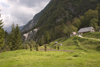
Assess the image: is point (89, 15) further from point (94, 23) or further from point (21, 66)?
point (21, 66)

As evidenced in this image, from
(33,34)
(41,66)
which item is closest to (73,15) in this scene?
(33,34)

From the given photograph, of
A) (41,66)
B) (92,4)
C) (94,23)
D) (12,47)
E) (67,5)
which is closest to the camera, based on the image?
(41,66)

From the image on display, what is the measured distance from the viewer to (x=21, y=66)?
1051 centimetres

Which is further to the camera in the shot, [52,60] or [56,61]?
[52,60]

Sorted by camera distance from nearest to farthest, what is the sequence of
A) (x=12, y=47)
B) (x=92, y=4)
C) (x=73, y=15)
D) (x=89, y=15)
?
(x=12, y=47) → (x=89, y=15) → (x=92, y=4) → (x=73, y=15)

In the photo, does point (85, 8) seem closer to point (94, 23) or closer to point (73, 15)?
point (73, 15)

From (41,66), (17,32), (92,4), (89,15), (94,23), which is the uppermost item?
(92,4)

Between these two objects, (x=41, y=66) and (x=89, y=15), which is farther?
(x=89, y=15)

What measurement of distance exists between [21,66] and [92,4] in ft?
454

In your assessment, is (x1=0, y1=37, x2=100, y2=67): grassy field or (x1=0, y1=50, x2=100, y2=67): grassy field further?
(x1=0, y1=37, x2=100, y2=67): grassy field

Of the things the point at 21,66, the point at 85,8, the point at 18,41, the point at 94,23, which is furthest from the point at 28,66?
the point at 85,8

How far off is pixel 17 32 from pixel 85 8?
11622cm

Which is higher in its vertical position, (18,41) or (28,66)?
(18,41)

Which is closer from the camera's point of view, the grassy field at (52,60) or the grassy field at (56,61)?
the grassy field at (56,61)
